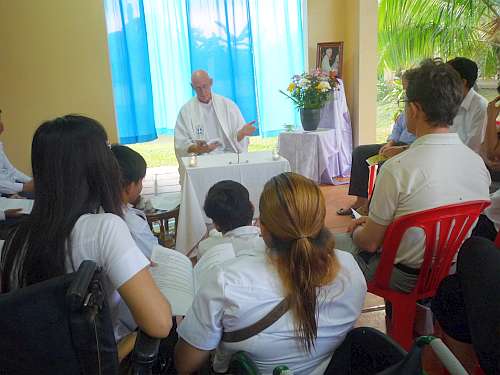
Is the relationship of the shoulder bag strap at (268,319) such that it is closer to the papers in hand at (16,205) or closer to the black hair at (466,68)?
the papers in hand at (16,205)

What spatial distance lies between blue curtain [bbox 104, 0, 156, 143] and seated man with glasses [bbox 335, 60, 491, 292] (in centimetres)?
353

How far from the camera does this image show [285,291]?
93cm

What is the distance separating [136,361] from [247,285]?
0.32 metres

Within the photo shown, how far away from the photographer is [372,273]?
Answer: 1630mm

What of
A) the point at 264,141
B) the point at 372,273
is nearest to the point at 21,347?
the point at 372,273

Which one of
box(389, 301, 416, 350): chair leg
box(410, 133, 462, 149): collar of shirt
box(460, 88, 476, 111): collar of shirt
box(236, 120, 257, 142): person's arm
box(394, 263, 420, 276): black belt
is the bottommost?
box(389, 301, 416, 350): chair leg

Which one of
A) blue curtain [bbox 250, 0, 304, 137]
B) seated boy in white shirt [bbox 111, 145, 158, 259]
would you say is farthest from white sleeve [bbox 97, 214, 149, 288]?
blue curtain [bbox 250, 0, 304, 137]

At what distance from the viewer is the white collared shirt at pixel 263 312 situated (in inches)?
36.4

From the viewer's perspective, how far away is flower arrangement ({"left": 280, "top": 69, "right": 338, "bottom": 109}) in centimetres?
392

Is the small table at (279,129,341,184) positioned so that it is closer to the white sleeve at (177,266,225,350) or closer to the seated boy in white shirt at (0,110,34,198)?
the seated boy in white shirt at (0,110,34,198)

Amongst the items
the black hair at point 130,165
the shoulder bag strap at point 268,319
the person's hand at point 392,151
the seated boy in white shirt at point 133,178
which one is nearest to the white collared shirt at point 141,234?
the seated boy in white shirt at point 133,178

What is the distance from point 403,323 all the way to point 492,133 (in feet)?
4.28

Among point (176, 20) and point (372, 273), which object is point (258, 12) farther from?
point (372, 273)

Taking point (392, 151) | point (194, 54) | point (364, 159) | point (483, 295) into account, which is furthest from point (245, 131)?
point (483, 295)
